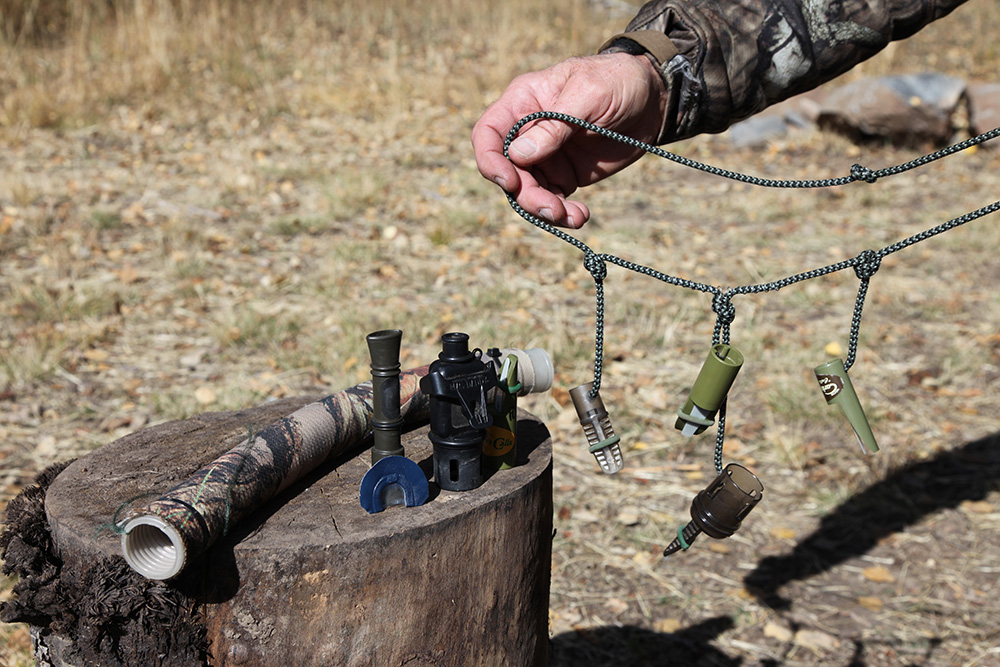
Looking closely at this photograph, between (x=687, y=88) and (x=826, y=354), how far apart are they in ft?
9.56

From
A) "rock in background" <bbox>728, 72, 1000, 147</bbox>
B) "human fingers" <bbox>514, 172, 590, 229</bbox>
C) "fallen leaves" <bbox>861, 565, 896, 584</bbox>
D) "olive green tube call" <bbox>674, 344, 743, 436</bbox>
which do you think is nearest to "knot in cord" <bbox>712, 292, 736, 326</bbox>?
"olive green tube call" <bbox>674, 344, 743, 436</bbox>

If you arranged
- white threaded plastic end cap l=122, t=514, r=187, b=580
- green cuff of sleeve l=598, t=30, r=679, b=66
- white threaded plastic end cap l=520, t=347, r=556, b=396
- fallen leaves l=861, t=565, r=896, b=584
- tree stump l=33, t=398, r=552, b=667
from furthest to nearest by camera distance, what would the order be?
fallen leaves l=861, t=565, r=896, b=584 < green cuff of sleeve l=598, t=30, r=679, b=66 < white threaded plastic end cap l=520, t=347, r=556, b=396 < tree stump l=33, t=398, r=552, b=667 < white threaded plastic end cap l=122, t=514, r=187, b=580

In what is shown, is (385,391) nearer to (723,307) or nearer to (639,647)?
(723,307)

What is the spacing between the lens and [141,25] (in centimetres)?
956

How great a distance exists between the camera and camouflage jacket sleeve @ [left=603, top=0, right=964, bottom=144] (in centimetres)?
243

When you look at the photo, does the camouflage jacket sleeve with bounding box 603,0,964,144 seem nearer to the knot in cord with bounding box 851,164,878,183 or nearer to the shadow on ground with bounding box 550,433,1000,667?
the knot in cord with bounding box 851,164,878,183

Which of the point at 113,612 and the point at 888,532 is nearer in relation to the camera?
the point at 113,612

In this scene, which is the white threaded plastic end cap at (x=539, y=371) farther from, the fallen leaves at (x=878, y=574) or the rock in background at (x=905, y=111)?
the rock in background at (x=905, y=111)

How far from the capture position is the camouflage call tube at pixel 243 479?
1.57 m

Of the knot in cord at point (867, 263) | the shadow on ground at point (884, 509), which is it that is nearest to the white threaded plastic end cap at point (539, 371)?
the knot in cord at point (867, 263)

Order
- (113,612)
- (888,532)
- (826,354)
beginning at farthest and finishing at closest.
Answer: (826,354)
(888,532)
(113,612)

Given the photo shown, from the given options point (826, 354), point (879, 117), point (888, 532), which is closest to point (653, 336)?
point (826, 354)

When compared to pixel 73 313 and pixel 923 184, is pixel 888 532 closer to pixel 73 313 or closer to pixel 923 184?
pixel 73 313

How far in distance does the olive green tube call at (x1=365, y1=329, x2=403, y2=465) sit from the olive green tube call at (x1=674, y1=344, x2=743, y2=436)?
0.66m
